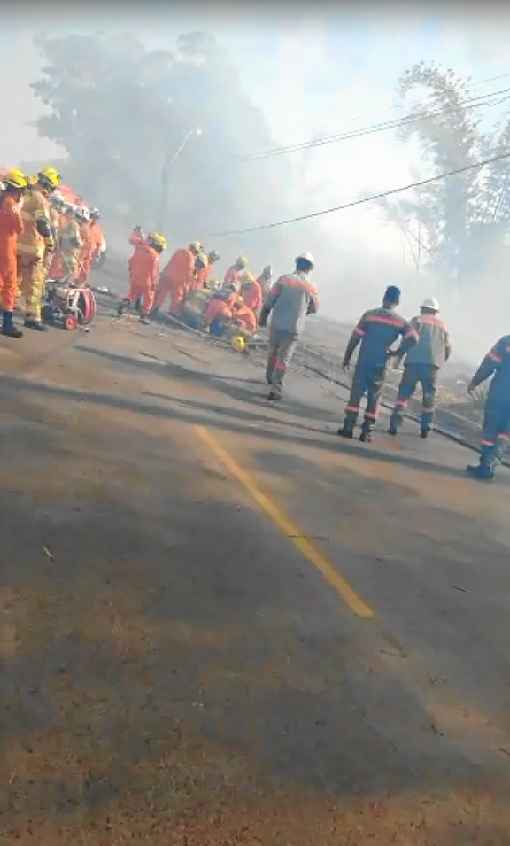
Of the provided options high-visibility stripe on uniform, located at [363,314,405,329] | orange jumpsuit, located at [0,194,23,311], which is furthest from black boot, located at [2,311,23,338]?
high-visibility stripe on uniform, located at [363,314,405,329]

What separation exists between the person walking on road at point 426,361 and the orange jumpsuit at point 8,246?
18.6 ft

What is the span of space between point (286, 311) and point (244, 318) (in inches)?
270

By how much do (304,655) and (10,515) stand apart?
1956mm

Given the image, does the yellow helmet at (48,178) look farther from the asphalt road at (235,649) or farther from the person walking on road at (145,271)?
the asphalt road at (235,649)

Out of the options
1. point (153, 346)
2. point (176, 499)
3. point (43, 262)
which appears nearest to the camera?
point (176, 499)

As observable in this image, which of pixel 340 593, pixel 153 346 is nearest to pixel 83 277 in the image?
pixel 153 346

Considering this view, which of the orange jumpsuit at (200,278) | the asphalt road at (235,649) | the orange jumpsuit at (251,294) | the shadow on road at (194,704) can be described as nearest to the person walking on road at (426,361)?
the asphalt road at (235,649)

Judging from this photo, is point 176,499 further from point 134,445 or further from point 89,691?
point 89,691

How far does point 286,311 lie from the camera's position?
34.4ft

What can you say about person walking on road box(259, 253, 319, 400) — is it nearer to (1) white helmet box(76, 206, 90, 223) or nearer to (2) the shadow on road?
(2) the shadow on road

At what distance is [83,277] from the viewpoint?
18.0 meters

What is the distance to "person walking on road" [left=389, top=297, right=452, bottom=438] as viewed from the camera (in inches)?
405

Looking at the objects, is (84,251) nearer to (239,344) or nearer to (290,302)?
(239,344)

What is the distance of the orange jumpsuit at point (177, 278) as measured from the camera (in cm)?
1662
